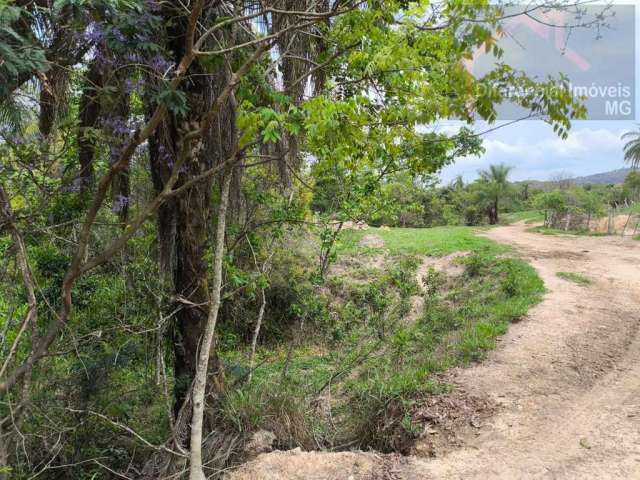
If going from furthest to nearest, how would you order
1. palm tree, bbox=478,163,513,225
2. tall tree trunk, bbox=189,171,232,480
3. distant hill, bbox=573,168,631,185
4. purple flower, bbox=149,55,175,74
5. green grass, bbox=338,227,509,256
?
→ distant hill, bbox=573,168,631,185
palm tree, bbox=478,163,513,225
green grass, bbox=338,227,509,256
tall tree trunk, bbox=189,171,232,480
purple flower, bbox=149,55,175,74

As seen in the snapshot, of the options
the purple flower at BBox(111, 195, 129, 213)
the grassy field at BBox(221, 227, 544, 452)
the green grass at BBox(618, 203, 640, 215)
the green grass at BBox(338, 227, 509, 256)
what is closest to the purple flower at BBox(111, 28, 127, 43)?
the purple flower at BBox(111, 195, 129, 213)

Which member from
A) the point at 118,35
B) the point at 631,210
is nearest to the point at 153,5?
the point at 118,35

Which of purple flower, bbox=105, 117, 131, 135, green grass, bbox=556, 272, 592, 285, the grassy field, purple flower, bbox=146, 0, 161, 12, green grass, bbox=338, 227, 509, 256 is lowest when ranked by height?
the grassy field

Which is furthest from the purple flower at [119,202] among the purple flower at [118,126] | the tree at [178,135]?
the purple flower at [118,126]

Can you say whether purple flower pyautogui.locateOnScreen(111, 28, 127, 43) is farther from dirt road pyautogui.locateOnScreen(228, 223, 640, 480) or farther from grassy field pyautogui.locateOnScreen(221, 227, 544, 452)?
dirt road pyautogui.locateOnScreen(228, 223, 640, 480)

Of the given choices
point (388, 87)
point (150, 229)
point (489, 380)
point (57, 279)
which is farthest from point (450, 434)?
point (57, 279)

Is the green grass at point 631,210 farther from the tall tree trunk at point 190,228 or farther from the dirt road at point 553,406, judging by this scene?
the tall tree trunk at point 190,228

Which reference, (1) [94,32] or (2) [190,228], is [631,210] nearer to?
(2) [190,228]

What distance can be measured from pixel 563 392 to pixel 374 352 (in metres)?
3.47

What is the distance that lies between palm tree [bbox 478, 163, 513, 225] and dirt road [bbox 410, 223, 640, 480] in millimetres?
21635

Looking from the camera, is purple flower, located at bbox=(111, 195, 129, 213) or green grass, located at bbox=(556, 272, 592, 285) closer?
purple flower, located at bbox=(111, 195, 129, 213)

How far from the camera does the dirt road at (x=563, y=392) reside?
3.62m

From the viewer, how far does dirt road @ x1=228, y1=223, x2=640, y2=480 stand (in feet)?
11.9

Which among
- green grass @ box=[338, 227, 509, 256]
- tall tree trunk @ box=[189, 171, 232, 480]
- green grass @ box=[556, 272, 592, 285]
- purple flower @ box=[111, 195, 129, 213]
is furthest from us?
green grass @ box=[338, 227, 509, 256]
